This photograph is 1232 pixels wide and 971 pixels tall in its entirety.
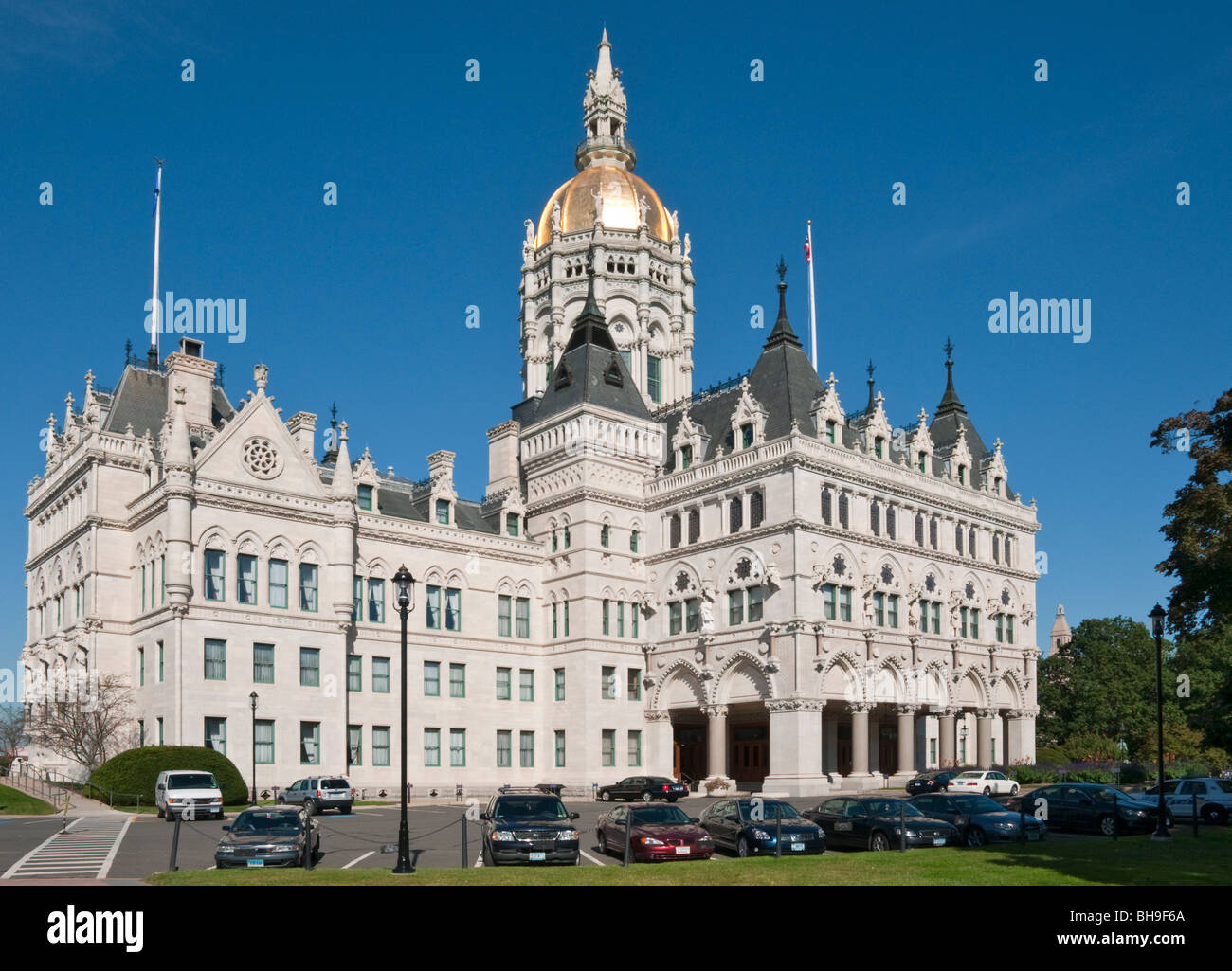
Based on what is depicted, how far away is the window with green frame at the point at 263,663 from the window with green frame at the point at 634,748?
2028cm

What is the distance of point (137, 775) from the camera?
48.1m

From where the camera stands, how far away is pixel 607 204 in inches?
3787

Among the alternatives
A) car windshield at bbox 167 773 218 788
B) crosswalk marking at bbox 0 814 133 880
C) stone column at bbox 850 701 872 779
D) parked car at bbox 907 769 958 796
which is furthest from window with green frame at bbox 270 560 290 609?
parked car at bbox 907 769 958 796

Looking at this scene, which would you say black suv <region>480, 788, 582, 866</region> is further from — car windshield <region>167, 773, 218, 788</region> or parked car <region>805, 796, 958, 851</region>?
car windshield <region>167, 773, 218, 788</region>

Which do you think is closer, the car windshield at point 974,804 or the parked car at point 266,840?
the parked car at point 266,840

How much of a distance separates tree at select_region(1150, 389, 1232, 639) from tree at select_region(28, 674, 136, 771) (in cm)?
4523

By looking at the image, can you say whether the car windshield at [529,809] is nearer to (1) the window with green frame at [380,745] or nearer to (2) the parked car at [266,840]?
(2) the parked car at [266,840]

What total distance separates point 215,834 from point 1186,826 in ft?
98.9

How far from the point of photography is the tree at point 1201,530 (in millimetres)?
44125

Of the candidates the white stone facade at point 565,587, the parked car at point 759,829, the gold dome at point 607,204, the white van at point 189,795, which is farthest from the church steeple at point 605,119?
the parked car at point 759,829

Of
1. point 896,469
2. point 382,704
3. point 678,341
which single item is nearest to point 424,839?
point 382,704

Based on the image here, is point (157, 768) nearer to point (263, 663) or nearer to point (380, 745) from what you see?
point (263, 663)

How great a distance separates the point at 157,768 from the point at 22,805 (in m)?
5.01
